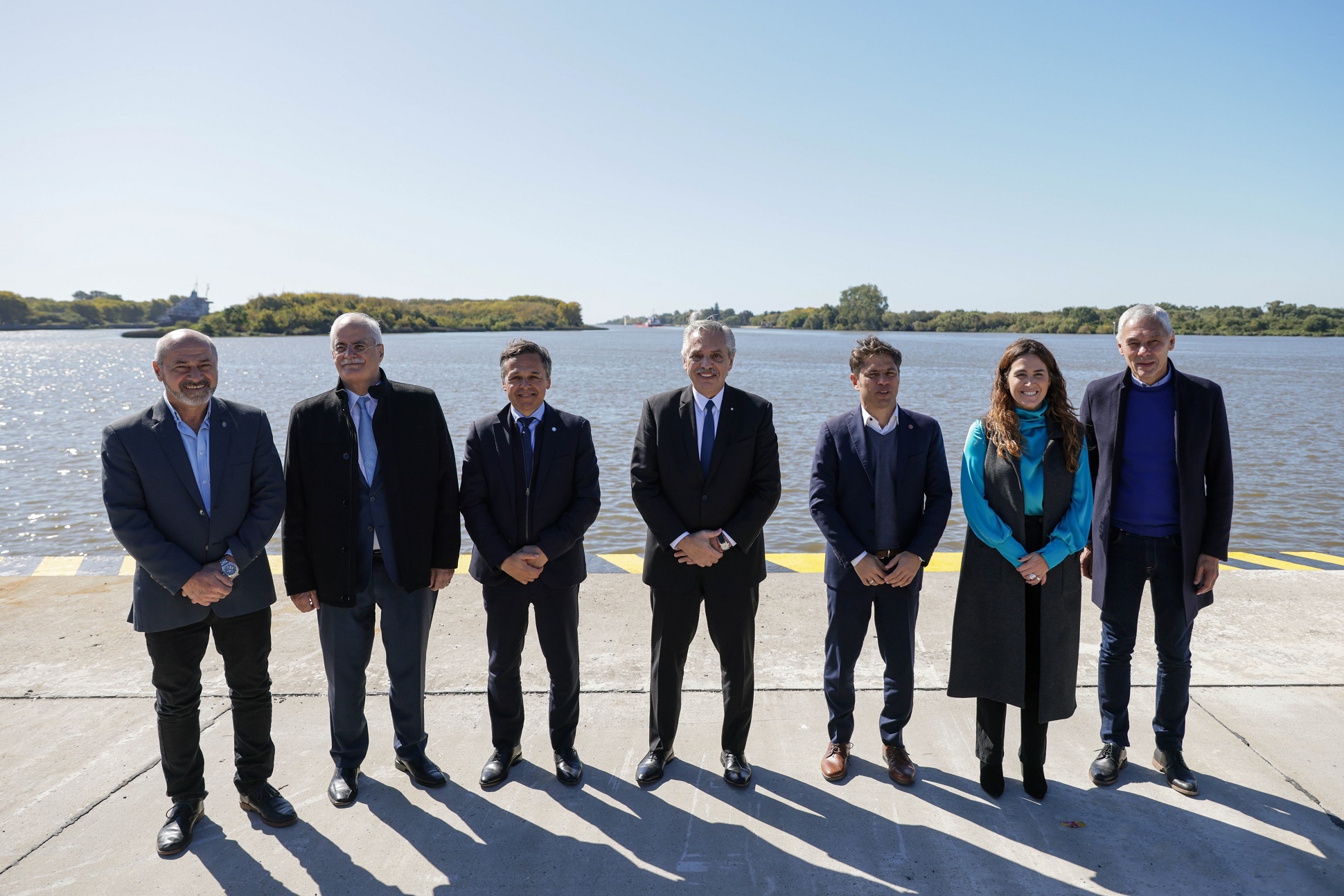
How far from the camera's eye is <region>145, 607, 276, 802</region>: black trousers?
312cm

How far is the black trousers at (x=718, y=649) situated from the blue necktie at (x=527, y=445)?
0.81 meters

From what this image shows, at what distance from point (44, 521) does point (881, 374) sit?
1221 cm

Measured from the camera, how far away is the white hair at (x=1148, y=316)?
349cm

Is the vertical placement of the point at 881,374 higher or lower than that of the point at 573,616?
higher

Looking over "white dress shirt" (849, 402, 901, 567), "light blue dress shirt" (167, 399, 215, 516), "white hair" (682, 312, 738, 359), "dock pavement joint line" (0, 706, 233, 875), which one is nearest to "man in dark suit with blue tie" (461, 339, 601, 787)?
"white hair" (682, 312, 738, 359)

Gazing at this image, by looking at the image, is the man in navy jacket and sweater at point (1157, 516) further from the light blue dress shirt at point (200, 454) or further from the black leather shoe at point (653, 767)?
the light blue dress shirt at point (200, 454)

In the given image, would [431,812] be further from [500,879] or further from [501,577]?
[501,577]

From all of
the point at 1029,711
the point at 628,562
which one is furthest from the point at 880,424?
the point at 628,562

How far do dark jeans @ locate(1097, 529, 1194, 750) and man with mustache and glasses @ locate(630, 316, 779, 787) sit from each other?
1.62 m

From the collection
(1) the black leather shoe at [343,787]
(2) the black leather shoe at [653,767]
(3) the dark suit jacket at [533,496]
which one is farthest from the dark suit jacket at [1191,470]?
(1) the black leather shoe at [343,787]

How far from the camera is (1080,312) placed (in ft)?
355

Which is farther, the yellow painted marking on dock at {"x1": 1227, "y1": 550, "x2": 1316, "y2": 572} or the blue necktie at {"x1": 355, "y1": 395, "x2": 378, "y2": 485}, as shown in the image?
the yellow painted marking on dock at {"x1": 1227, "y1": 550, "x2": 1316, "y2": 572}

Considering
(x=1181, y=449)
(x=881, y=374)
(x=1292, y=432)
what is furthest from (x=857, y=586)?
(x=1292, y=432)

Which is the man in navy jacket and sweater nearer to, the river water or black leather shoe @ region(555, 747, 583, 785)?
black leather shoe @ region(555, 747, 583, 785)
